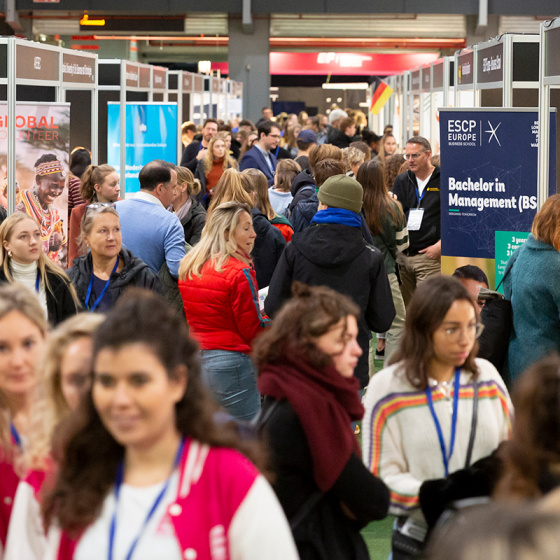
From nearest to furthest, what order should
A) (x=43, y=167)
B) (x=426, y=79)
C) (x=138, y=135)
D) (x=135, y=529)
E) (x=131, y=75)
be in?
(x=135, y=529) < (x=43, y=167) < (x=138, y=135) < (x=131, y=75) < (x=426, y=79)

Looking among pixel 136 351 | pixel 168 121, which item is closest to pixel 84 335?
pixel 136 351

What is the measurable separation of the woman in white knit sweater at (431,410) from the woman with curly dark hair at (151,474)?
99cm

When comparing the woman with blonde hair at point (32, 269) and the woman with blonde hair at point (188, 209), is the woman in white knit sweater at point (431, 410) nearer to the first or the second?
the woman with blonde hair at point (32, 269)

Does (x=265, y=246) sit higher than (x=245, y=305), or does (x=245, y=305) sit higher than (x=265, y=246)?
(x=265, y=246)

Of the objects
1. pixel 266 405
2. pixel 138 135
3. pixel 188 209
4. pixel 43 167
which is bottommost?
pixel 266 405

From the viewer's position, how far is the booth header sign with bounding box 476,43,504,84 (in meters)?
6.22

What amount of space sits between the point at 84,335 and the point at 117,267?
2.32m

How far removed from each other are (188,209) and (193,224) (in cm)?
13

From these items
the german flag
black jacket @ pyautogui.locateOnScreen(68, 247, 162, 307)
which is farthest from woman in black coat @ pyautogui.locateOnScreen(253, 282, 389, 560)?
the german flag

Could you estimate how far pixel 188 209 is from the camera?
640 centimetres

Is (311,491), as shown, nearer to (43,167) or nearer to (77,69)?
(43,167)

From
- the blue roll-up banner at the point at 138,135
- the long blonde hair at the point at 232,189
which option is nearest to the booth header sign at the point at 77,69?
the blue roll-up banner at the point at 138,135

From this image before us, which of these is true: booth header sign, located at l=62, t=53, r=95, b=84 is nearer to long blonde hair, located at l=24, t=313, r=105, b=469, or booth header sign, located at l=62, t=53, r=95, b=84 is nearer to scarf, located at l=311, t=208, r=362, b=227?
scarf, located at l=311, t=208, r=362, b=227

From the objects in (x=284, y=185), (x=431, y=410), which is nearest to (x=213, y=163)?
(x=284, y=185)
